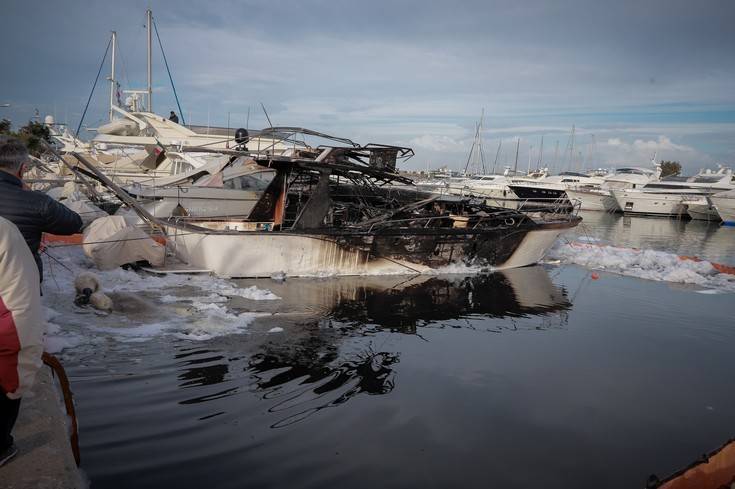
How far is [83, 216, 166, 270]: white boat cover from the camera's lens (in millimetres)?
10375

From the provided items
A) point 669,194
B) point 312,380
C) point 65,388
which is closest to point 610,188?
point 669,194

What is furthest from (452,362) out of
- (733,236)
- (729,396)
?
(733,236)

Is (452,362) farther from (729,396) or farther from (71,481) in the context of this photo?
(71,481)

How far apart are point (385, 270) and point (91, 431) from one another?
901cm

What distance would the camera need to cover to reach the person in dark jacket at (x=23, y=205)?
378cm

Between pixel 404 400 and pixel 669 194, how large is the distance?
46346mm

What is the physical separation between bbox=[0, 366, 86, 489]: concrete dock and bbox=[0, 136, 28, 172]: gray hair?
1.72 metres

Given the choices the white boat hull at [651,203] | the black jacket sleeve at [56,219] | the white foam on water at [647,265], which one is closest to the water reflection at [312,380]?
the black jacket sleeve at [56,219]

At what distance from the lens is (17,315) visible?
2826 millimetres

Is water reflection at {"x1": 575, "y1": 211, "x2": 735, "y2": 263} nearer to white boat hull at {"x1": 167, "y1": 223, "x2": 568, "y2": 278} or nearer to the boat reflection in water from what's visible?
the boat reflection in water

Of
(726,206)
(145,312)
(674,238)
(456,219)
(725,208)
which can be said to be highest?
(726,206)

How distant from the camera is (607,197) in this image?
47.3 meters

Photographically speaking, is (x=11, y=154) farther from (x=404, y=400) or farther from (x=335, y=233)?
(x=335, y=233)

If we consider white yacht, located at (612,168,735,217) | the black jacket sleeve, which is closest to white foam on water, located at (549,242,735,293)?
the black jacket sleeve
